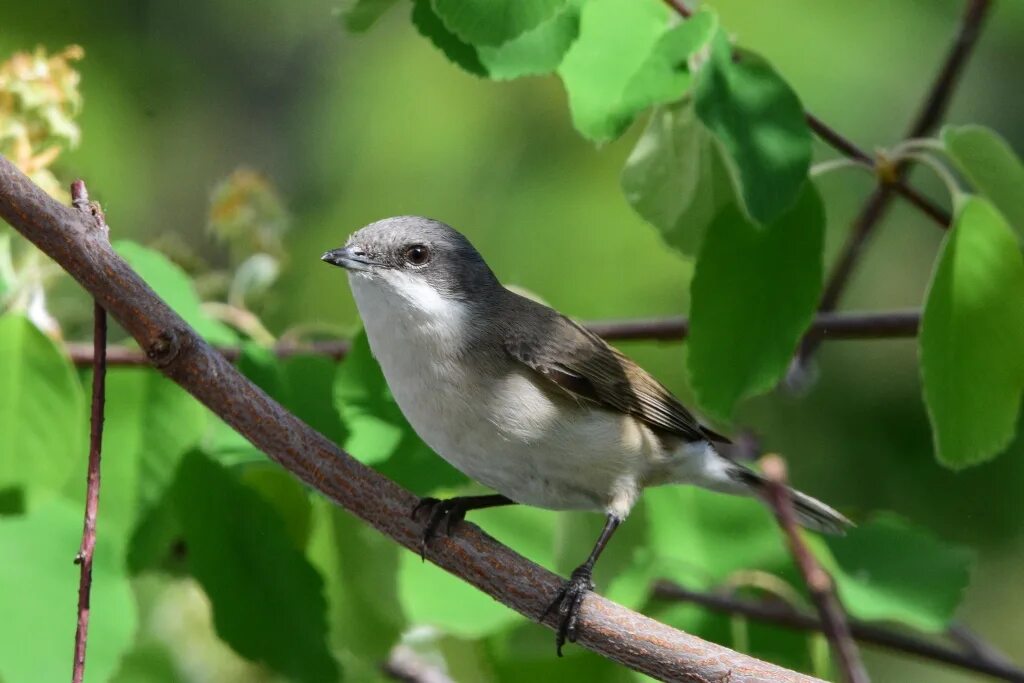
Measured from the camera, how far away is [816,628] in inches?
113

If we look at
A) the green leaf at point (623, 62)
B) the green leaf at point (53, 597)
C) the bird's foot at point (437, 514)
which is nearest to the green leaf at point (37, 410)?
the green leaf at point (53, 597)

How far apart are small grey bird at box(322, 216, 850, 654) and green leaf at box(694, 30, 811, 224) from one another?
0.65m

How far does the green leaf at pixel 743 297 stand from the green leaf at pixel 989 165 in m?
0.27

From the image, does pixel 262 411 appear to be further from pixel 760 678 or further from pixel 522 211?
pixel 522 211

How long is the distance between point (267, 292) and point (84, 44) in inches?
137

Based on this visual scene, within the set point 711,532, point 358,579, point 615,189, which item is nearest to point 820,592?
point 711,532

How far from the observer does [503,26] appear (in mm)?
1901

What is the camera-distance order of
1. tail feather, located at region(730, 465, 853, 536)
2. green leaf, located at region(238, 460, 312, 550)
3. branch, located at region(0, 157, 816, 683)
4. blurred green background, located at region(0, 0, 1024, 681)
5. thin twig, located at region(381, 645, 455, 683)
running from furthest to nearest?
1. blurred green background, located at region(0, 0, 1024, 681)
2. thin twig, located at region(381, 645, 455, 683)
3. tail feather, located at region(730, 465, 853, 536)
4. green leaf, located at region(238, 460, 312, 550)
5. branch, located at region(0, 157, 816, 683)

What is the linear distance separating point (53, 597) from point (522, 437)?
92 centimetres

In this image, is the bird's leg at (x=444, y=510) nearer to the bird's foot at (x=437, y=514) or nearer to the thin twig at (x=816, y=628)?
the bird's foot at (x=437, y=514)

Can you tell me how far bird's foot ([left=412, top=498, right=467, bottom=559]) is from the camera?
2068 mm

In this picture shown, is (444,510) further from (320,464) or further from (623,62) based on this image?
(623,62)

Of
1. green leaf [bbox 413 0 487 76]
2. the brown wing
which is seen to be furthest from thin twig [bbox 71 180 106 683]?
the brown wing

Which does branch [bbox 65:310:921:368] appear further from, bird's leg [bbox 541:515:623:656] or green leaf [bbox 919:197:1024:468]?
bird's leg [bbox 541:515:623:656]
